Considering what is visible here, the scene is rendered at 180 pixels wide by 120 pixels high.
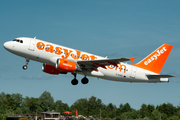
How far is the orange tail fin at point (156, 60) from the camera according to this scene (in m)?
Result: 47.7

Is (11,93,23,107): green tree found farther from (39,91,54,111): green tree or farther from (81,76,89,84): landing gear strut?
(81,76,89,84): landing gear strut

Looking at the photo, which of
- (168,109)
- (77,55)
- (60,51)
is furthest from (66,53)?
(168,109)

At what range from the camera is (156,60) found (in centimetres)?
4856

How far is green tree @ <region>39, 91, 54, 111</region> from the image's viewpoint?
157725mm

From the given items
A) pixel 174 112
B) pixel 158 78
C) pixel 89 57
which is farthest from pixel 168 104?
pixel 89 57

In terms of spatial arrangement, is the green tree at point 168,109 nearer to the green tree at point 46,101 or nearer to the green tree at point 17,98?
the green tree at point 46,101

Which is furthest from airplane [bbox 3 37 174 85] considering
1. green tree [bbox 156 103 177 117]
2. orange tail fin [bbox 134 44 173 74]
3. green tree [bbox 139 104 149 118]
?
green tree [bbox 156 103 177 117]

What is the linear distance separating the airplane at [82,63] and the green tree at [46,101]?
116 m

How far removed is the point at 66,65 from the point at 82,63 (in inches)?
102

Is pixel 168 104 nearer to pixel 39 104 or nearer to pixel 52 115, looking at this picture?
pixel 52 115

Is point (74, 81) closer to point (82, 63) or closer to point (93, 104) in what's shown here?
point (82, 63)

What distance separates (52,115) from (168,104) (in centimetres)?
6066

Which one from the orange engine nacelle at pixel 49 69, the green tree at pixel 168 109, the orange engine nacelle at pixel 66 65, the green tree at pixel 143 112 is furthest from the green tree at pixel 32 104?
the orange engine nacelle at pixel 66 65

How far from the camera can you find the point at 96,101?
6240 inches
